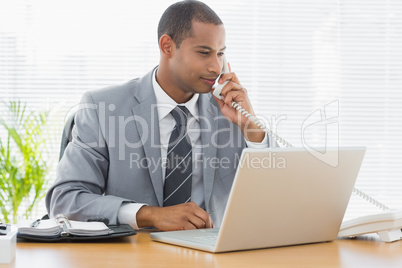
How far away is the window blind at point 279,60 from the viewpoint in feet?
Answer: 13.4

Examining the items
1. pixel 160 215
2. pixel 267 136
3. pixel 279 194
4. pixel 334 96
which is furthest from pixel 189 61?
pixel 334 96

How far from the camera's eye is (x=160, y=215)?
1692 mm

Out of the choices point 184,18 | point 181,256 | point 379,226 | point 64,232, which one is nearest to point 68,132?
point 184,18

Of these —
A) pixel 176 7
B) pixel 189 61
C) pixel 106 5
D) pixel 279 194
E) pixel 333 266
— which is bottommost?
pixel 333 266

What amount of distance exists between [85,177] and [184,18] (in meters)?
0.86

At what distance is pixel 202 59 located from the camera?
227 centimetres

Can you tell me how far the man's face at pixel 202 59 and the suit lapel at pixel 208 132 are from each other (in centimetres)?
9

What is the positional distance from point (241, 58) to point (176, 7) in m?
1.81

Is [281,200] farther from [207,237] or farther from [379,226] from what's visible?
[379,226]

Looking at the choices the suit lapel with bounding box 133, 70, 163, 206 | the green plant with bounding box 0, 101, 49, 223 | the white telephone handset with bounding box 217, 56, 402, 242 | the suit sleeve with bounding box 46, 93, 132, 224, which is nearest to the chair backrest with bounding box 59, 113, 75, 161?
the suit sleeve with bounding box 46, 93, 132, 224

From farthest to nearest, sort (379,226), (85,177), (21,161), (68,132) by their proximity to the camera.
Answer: (21,161)
(68,132)
(85,177)
(379,226)

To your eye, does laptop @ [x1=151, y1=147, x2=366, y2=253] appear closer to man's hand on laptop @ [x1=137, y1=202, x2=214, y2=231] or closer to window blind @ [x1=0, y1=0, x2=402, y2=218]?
man's hand on laptop @ [x1=137, y1=202, x2=214, y2=231]

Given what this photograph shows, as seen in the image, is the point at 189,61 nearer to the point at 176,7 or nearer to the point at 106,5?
the point at 176,7

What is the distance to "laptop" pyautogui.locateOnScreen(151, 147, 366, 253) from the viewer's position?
3.89 feet
